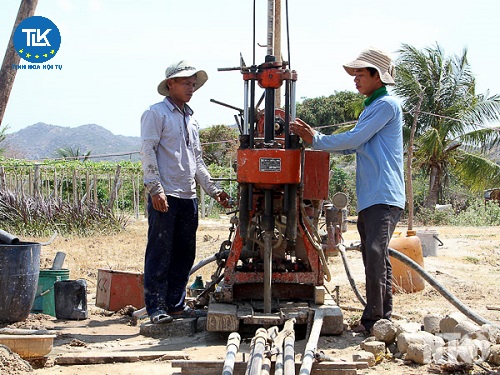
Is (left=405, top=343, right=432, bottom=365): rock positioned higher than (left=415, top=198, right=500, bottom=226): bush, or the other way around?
(left=415, top=198, right=500, bottom=226): bush

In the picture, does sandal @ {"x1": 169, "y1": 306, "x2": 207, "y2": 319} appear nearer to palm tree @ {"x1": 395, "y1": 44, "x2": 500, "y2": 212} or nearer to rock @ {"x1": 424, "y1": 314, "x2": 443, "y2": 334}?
rock @ {"x1": 424, "y1": 314, "x2": 443, "y2": 334}

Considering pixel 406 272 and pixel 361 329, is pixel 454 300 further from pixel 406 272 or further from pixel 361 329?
pixel 406 272

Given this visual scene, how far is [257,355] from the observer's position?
3.59 meters

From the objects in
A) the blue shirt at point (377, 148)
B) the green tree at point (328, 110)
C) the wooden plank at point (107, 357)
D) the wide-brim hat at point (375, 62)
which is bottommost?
the wooden plank at point (107, 357)

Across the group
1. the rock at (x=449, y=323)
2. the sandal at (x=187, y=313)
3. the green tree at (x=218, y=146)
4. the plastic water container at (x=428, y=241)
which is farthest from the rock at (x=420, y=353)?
the green tree at (x=218, y=146)

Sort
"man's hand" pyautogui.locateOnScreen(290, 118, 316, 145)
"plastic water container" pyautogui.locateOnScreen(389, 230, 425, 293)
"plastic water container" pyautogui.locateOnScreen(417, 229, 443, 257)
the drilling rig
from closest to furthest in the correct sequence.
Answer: the drilling rig < "man's hand" pyautogui.locateOnScreen(290, 118, 316, 145) < "plastic water container" pyautogui.locateOnScreen(389, 230, 425, 293) < "plastic water container" pyautogui.locateOnScreen(417, 229, 443, 257)

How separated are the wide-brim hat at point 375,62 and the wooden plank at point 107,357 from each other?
7.68 ft

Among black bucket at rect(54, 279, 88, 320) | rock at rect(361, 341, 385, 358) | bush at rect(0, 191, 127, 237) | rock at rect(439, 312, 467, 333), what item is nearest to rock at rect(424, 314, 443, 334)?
rock at rect(439, 312, 467, 333)

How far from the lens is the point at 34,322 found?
19.5 ft

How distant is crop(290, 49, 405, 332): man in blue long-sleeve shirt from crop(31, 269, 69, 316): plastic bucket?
113 inches

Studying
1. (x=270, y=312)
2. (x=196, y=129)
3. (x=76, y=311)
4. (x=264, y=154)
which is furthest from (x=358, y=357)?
(x=76, y=311)

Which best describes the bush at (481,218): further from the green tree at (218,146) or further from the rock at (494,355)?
the rock at (494,355)

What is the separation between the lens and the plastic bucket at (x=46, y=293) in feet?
21.3

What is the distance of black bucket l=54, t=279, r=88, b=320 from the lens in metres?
6.13
